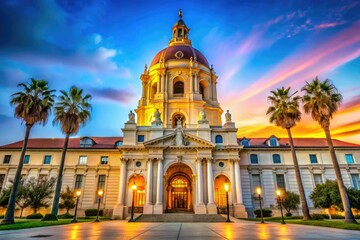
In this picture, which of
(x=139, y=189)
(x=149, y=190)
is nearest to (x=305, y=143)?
(x=149, y=190)

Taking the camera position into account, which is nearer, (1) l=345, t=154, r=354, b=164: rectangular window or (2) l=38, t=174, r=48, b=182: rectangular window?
(2) l=38, t=174, r=48, b=182: rectangular window

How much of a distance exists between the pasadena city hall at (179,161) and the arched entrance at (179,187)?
162mm

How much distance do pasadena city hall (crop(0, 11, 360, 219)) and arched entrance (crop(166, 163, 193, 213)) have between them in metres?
0.16

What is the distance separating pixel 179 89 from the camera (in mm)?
46281

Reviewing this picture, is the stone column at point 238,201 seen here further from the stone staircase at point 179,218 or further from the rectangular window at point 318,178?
Answer: the rectangular window at point 318,178

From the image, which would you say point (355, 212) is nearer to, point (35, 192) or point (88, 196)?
point (88, 196)

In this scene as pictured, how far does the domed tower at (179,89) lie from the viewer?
41.5 meters

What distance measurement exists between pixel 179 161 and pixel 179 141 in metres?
3.08

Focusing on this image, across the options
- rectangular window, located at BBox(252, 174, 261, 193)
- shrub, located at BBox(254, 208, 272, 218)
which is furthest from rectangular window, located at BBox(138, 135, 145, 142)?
shrub, located at BBox(254, 208, 272, 218)

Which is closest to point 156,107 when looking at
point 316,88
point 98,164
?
point 98,164

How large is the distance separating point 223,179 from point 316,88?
63.1ft

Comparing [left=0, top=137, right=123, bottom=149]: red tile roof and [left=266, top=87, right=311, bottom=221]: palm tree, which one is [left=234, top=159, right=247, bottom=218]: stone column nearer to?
[left=266, top=87, right=311, bottom=221]: palm tree

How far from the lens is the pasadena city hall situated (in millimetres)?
33594

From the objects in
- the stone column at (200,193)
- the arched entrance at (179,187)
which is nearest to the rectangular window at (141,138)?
the arched entrance at (179,187)
